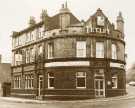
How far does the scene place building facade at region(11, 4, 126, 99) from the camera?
42656 mm

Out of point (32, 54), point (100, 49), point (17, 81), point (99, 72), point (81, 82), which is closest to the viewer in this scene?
point (81, 82)

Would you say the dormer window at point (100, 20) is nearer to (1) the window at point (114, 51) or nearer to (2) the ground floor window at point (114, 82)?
(1) the window at point (114, 51)

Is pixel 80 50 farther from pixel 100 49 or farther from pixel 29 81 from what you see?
pixel 29 81

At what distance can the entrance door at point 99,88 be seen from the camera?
43.1 m

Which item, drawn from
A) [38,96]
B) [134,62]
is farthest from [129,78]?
[38,96]

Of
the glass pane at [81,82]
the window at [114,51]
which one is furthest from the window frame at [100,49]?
the glass pane at [81,82]

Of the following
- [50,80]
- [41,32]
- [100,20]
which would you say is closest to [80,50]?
[100,20]

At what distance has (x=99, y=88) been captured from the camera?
43219mm

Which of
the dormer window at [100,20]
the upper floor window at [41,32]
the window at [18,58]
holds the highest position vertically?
the dormer window at [100,20]

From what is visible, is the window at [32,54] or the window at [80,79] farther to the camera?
the window at [32,54]

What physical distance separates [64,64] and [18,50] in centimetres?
1539

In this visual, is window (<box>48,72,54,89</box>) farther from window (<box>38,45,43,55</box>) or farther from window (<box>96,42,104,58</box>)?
window (<box>96,42,104,58</box>)

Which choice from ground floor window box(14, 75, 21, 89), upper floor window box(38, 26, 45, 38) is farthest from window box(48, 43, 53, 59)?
ground floor window box(14, 75, 21, 89)

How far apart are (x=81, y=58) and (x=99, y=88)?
4.14m
